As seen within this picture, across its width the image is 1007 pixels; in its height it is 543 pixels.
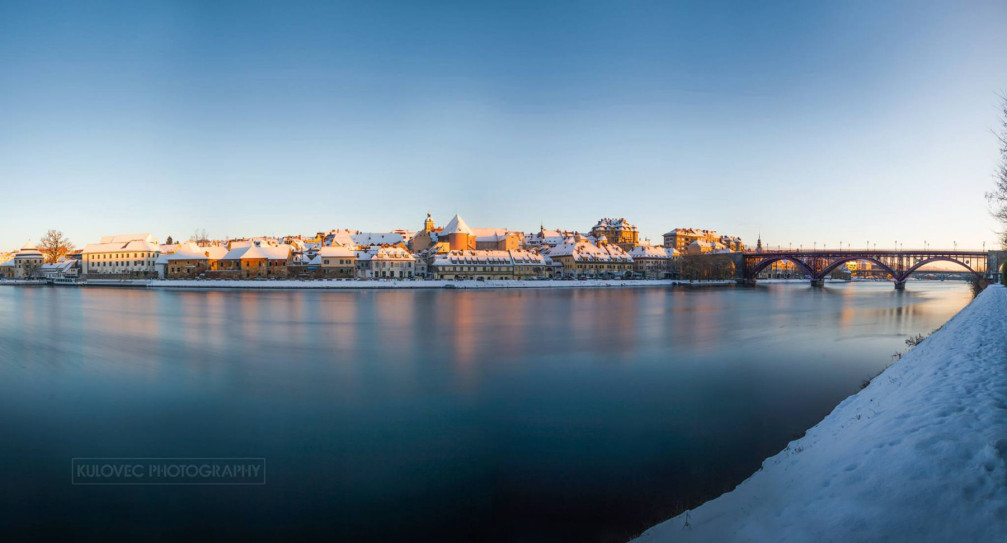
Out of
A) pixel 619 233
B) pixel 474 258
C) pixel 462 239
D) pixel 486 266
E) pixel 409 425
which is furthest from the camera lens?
pixel 619 233

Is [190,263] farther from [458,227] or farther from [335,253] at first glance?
[458,227]

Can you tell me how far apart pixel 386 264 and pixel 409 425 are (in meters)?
69.2

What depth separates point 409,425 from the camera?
872cm

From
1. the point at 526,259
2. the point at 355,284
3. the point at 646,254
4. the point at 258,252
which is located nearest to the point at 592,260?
the point at 526,259

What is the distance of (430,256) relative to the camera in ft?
290

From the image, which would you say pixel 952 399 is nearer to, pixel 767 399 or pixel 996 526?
pixel 996 526

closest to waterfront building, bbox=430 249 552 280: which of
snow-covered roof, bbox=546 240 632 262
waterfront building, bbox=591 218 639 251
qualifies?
snow-covered roof, bbox=546 240 632 262

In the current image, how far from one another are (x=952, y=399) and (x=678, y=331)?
56.0 feet

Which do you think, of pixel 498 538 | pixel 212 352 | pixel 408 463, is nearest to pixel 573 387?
pixel 408 463

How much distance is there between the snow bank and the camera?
135 inches

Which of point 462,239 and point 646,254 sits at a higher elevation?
point 462,239

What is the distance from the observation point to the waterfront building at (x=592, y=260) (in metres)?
86.6

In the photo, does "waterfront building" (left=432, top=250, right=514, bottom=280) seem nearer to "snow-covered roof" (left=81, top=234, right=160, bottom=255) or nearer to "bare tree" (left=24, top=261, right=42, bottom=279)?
"snow-covered roof" (left=81, top=234, right=160, bottom=255)

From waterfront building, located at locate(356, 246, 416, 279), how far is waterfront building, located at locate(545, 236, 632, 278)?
26.0 meters
